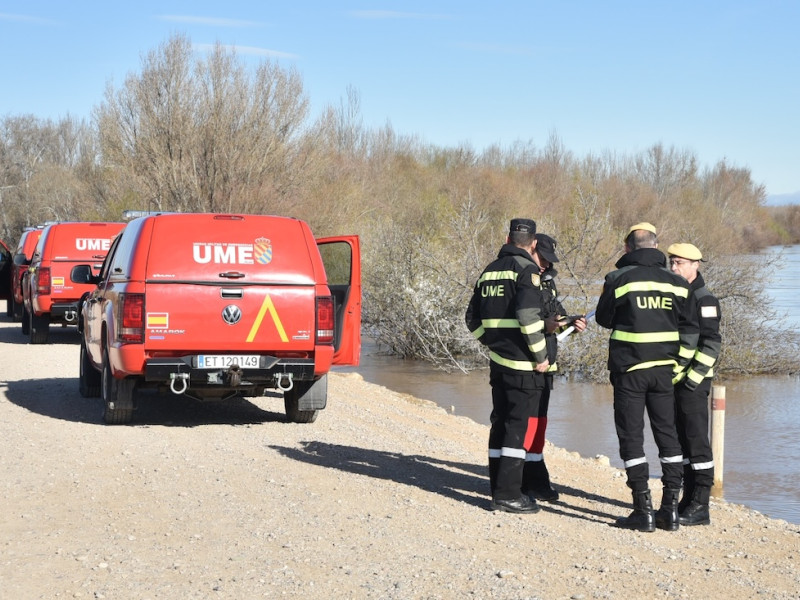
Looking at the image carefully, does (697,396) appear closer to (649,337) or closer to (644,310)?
(649,337)

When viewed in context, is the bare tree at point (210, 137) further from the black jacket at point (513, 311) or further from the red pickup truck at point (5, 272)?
the black jacket at point (513, 311)

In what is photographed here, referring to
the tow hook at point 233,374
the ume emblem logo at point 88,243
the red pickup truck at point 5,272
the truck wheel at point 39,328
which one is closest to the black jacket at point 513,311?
the tow hook at point 233,374

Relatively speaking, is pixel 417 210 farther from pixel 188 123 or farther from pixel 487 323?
pixel 487 323

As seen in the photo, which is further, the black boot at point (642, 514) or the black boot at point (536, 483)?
the black boot at point (536, 483)

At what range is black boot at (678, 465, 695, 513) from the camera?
6821 millimetres

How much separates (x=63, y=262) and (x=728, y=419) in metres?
10.2

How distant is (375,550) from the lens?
18.7 feet

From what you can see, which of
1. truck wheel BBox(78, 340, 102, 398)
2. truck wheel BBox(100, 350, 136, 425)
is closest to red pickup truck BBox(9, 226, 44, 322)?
truck wheel BBox(78, 340, 102, 398)

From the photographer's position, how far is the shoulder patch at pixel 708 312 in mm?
6660

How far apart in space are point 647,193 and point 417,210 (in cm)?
2764

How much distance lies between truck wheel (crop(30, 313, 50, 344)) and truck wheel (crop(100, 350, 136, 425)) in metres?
8.38

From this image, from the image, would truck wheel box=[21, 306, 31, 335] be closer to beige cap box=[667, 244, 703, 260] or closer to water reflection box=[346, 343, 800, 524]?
water reflection box=[346, 343, 800, 524]

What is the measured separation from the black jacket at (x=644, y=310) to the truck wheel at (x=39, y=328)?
505 inches

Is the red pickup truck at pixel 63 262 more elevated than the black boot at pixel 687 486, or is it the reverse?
the red pickup truck at pixel 63 262
